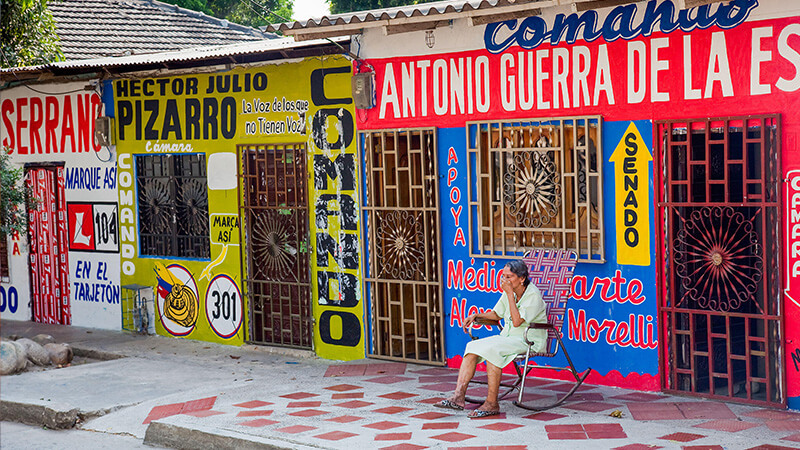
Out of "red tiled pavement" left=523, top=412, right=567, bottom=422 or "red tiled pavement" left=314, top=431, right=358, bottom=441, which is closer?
"red tiled pavement" left=314, top=431, right=358, bottom=441

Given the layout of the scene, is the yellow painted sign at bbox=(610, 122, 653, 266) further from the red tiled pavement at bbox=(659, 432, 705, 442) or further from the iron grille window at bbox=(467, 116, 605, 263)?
the red tiled pavement at bbox=(659, 432, 705, 442)

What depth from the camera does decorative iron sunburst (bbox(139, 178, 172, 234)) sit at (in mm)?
11961

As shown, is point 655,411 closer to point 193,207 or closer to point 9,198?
point 193,207

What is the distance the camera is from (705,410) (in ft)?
24.6

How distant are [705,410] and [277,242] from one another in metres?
5.04

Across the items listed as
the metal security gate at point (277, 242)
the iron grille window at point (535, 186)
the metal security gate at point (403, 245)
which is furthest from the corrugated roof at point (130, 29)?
the iron grille window at point (535, 186)

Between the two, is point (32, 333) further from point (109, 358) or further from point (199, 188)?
point (199, 188)

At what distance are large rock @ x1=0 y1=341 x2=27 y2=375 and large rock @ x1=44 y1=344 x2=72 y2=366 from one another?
47 centimetres

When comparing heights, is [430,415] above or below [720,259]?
below

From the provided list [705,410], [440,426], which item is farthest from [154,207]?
[705,410]

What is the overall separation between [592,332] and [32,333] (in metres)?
7.29

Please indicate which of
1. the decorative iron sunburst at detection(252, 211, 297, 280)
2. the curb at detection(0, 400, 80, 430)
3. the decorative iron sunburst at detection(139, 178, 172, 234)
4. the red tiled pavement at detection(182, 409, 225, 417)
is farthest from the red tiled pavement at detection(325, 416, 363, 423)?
the decorative iron sunburst at detection(139, 178, 172, 234)

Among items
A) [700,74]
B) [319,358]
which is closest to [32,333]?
[319,358]

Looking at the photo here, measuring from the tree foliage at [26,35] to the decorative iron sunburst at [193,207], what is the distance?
3942 millimetres
